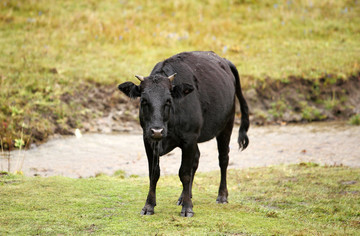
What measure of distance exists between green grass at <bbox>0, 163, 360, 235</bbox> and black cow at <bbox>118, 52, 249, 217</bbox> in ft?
1.76

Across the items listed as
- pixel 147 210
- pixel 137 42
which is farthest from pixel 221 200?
pixel 137 42

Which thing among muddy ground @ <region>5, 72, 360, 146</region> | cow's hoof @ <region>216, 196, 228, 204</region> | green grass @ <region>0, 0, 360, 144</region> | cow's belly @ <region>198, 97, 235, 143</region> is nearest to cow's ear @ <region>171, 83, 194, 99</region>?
cow's belly @ <region>198, 97, 235, 143</region>

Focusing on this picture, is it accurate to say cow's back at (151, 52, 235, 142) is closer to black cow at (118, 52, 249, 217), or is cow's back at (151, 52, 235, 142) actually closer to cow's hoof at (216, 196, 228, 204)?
black cow at (118, 52, 249, 217)

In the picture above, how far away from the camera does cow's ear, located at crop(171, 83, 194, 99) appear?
6.58 metres

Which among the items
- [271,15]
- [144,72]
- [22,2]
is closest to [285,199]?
[144,72]

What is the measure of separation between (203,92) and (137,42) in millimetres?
13112

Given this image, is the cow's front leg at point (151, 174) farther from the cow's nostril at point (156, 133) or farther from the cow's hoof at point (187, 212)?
the cow's nostril at point (156, 133)

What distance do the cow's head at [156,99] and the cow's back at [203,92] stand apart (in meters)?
0.24

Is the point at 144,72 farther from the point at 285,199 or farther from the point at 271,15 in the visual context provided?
the point at 285,199

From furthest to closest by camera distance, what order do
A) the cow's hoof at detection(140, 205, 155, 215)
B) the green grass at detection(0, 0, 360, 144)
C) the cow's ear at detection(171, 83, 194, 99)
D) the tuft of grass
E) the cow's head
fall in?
the green grass at detection(0, 0, 360, 144) → the tuft of grass → the cow's hoof at detection(140, 205, 155, 215) → the cow's ear at detection(171, 83, 194, 99) → the cow's head

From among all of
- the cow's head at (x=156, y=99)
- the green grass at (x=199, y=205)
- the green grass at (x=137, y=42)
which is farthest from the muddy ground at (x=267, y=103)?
the cow's head at (x=156, y=99)

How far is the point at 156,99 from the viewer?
637cm

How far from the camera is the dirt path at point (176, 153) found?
12.0 m

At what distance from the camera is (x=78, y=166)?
12203mm
